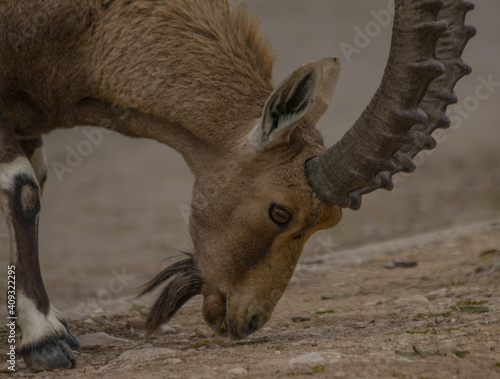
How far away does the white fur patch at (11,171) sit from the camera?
499 centimetres

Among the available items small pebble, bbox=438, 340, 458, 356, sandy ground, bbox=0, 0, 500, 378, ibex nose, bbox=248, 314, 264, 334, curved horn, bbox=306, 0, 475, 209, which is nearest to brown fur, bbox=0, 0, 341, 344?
ibex nose, bbox=248, 314, 264, 334

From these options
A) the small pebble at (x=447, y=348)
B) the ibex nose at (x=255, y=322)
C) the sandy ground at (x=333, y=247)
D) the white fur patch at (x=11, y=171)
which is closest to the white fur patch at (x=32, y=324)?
the sandy ground at (x=333, y=247)

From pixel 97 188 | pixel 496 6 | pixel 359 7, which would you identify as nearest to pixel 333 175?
pixel 97 188

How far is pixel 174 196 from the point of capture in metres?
13.8

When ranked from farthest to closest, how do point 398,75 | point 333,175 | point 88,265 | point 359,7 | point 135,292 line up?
point 359,7 → point 88,265 → point 135,292 → point 333,175 → point 398,75

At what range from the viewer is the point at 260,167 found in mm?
5176

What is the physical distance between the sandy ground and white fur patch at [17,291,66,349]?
319 millimetres

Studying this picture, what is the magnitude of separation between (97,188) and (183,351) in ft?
33.5

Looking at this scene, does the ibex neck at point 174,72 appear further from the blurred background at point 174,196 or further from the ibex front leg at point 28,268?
the blurred background at point 174,196

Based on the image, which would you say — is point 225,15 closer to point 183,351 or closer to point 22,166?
point 22,166

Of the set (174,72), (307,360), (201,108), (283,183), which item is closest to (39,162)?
(174,72)

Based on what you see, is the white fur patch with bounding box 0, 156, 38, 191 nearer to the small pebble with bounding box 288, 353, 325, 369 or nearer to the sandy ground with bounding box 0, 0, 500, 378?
the sandy ground with bounding box 0, 0, 500, 378

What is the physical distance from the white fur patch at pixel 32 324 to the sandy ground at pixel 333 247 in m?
0.32

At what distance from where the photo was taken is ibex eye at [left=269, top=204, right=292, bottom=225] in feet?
16.5
